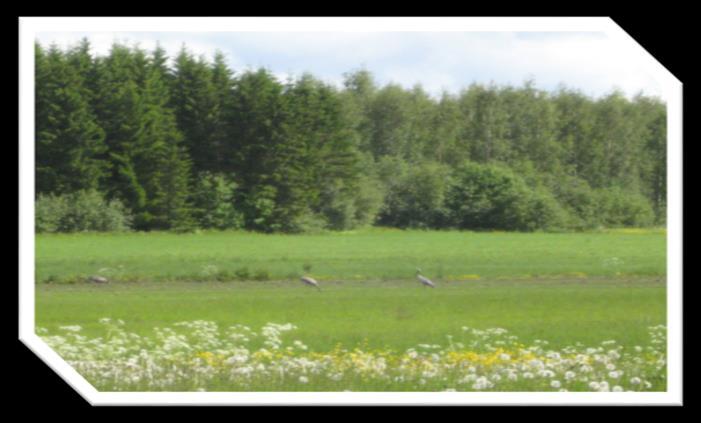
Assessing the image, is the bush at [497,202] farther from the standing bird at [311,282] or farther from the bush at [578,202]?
the standing bird at [311,282]

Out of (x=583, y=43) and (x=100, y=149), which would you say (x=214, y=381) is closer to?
(x=100, y=149)

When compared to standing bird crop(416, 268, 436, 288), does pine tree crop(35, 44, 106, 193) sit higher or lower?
higher

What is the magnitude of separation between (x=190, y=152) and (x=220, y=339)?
236 cm

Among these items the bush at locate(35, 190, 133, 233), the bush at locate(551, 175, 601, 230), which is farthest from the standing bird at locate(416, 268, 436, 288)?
the bush at locate(35, 190, 133, 233)

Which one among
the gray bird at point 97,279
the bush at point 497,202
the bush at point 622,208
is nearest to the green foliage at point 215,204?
the gray bird at point 97,279

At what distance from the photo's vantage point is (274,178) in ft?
44.6

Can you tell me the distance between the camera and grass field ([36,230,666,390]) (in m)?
13.0

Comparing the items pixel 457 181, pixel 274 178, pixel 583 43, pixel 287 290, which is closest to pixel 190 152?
pixel 274 178

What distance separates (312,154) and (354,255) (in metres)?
1.35

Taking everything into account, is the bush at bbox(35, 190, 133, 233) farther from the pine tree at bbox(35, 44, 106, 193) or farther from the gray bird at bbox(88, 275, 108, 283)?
the gray bird at bbox(88, 275, 108, 283)

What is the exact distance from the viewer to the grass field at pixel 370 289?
1296 centimetres

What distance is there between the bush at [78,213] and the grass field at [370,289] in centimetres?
14

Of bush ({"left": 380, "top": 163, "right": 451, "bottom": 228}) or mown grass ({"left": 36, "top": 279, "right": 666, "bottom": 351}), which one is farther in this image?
bush ({"left": 380, "top": 163, "right": 451, "bottom": 228})

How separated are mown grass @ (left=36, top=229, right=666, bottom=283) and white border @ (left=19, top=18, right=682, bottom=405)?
31.2 inches
